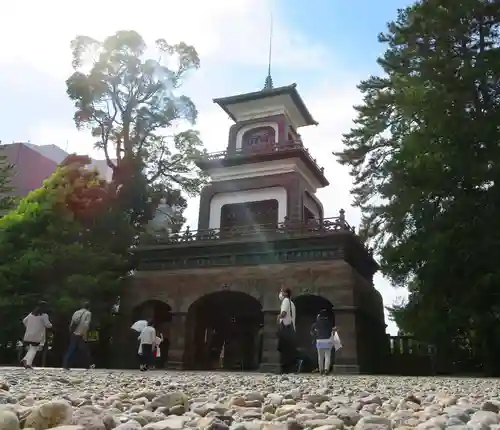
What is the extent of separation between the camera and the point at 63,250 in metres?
17.6

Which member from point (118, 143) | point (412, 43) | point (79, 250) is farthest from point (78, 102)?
point (412, 43)

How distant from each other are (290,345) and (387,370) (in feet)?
28.7

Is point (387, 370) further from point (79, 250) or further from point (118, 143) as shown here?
point (118, 143)

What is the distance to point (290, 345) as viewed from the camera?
10.3 meters

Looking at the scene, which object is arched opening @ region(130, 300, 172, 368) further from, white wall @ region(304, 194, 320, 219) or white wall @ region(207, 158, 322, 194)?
white wall @ region(304, 194, 320, 219)

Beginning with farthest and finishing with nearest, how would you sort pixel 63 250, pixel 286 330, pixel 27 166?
1. pixel 27 166
2. pixel 63 250
3. pixel 286 330

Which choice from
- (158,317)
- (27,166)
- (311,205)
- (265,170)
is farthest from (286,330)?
(27,166)

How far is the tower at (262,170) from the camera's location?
19.2 m

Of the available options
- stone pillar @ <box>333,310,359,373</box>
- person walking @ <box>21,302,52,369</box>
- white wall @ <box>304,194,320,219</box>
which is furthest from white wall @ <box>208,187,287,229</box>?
person walking @ <box>21,302,52,369</box>

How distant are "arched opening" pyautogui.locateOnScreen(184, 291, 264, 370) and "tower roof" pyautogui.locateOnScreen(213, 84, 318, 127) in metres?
8.60

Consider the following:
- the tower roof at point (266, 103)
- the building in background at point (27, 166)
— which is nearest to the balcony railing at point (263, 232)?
the tower roof at point (266, 103)

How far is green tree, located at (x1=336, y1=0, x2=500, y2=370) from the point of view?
44.3ft

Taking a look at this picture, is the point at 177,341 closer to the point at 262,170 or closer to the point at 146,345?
the point at 146,345

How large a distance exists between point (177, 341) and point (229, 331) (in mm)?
3720
